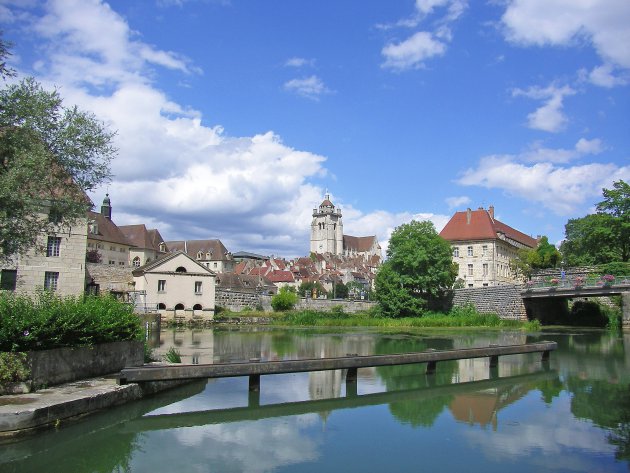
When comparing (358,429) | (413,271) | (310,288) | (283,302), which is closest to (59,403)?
(358,429)

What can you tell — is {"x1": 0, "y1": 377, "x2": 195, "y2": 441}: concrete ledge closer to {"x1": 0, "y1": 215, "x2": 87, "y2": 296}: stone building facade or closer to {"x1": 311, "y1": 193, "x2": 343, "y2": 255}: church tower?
{"x1": 0, "y1": 215, "x2": 87, "y2": 296}: stone building facade

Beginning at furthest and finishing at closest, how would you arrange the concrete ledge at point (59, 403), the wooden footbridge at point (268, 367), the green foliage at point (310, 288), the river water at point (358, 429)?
the green foliage at point (310, 288), the wooden footbridge at point (268, 367), the concrete ledge at point (59, 403), the river water at point (358, 429)

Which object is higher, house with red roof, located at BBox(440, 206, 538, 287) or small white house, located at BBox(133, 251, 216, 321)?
house with red roof, located at BBox(440, 206, 538, 287)

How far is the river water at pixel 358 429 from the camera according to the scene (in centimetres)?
922

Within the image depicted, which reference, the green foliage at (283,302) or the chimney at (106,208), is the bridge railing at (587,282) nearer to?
the green foliage at (283,302)

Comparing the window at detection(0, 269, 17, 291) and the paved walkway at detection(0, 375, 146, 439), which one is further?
the window at detection(0, 269, 17, 291)

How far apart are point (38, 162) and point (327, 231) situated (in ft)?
556

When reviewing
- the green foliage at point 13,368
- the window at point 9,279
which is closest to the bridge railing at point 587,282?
the window at point 9,279

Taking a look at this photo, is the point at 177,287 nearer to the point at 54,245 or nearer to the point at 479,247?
the point at 54,245

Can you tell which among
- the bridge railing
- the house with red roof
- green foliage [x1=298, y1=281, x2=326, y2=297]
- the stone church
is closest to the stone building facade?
the bridge railing

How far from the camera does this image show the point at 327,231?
605ft

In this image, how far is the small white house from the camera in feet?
182

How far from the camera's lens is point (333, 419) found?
1252 centimetres

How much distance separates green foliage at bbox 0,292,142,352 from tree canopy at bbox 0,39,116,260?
308 centimetres
